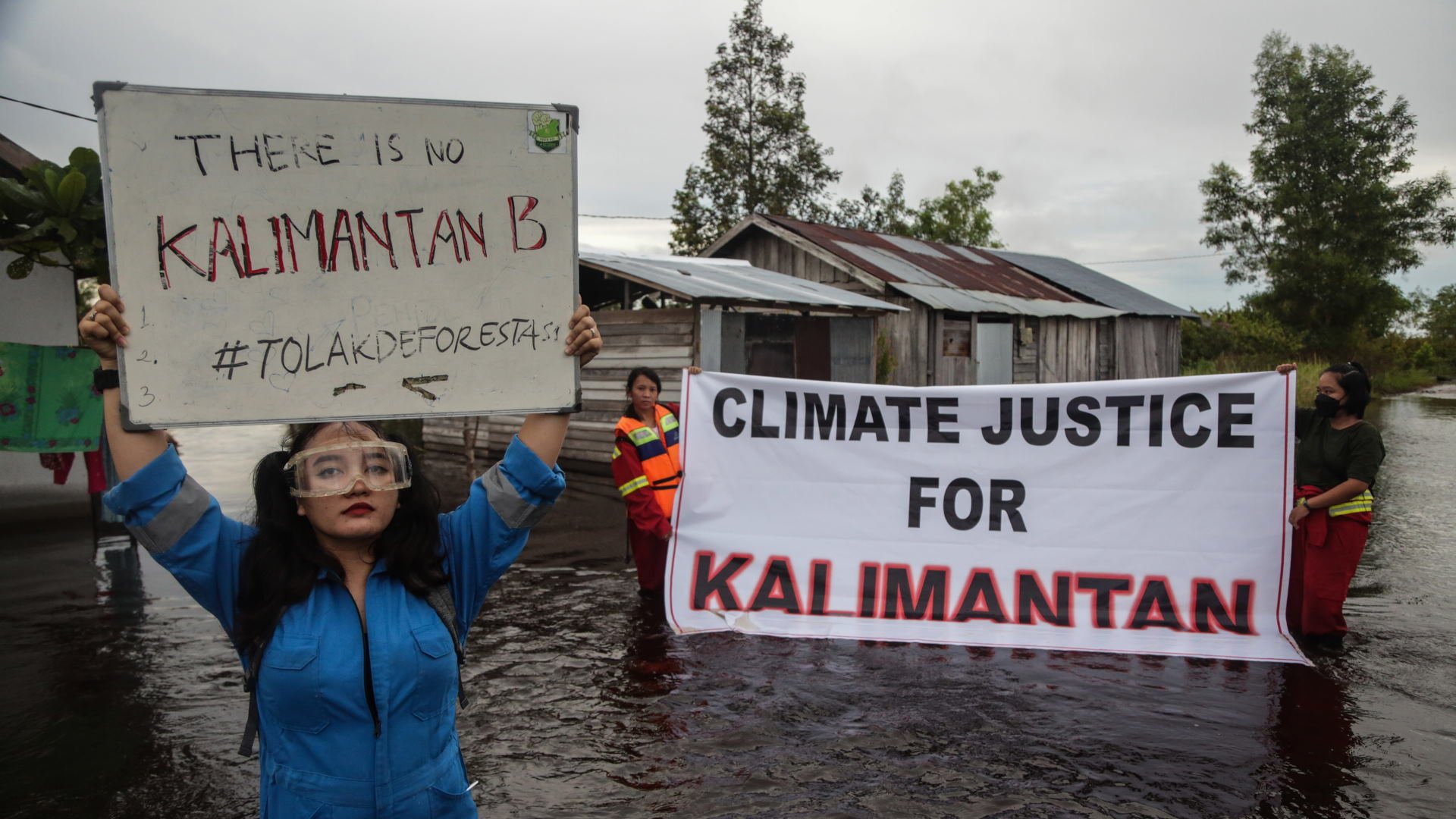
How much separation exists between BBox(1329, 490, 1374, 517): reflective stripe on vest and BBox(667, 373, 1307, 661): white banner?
1.53 feet

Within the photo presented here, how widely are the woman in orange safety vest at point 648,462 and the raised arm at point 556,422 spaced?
159 inches

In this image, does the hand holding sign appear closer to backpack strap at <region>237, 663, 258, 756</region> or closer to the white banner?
backpack strap at <region>237, 663, 258, 756</region>

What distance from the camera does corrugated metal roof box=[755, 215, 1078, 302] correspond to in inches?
877

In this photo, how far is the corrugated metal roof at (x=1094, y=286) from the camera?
1137 inches

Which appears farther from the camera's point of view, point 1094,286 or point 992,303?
point 1094,286

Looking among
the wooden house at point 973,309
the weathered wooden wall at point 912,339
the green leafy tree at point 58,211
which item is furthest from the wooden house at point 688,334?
the green leafy tree at point 58,211

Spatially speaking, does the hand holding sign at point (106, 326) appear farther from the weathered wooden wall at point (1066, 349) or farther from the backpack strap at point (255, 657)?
the weathered wooden wall at point (1066, 349)

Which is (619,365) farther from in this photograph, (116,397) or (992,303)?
(116,397)

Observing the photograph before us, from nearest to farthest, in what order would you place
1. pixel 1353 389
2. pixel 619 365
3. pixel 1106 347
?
1. pixel 1353 389
2. pixel 619 365
3. pixel 1106 347

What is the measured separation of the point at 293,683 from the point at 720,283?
13.8 m

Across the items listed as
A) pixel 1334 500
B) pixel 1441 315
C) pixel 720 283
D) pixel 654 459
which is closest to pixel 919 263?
pixel 720 283

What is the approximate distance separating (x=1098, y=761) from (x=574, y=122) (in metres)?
3.73

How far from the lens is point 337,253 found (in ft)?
7.63

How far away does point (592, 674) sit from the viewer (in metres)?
5.81
